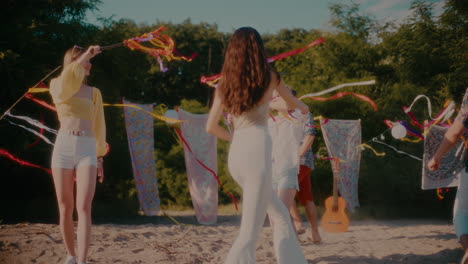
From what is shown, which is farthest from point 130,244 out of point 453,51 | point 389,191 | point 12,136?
point 453,51

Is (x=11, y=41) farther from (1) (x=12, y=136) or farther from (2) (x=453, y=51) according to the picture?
(2) (x=453, y=51)

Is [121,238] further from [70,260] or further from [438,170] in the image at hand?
[438,170]

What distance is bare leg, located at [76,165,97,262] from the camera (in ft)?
9.28

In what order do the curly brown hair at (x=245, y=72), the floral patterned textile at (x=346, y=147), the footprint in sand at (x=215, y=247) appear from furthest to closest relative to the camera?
1. the floral patterned textile at (x=346, y=147)
2. the footprint in sand at (x=215, y=247)
3. the curly brown hair at (x=245, y=72)

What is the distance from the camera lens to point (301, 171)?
4477mm

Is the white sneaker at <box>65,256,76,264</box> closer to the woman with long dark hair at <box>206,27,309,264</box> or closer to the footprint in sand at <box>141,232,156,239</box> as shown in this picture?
the woman with long dark hair at <box>206,27,309,264</box>

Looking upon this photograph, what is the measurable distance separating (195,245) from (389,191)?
567 centimetres

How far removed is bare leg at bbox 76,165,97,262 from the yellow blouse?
0.41 meters

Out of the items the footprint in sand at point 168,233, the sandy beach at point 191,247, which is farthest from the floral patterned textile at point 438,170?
the footprint in sand at point 168,233

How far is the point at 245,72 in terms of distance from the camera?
2.19 meters

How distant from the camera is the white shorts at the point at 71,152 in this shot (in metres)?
2.88

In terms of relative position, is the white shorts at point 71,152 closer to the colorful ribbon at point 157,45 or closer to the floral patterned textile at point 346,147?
the colorful ribbon at point 157,45

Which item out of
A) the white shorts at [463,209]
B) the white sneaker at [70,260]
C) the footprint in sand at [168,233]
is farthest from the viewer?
the footprint in sand at [168,233]

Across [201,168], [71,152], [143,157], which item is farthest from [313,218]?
[143,157]
